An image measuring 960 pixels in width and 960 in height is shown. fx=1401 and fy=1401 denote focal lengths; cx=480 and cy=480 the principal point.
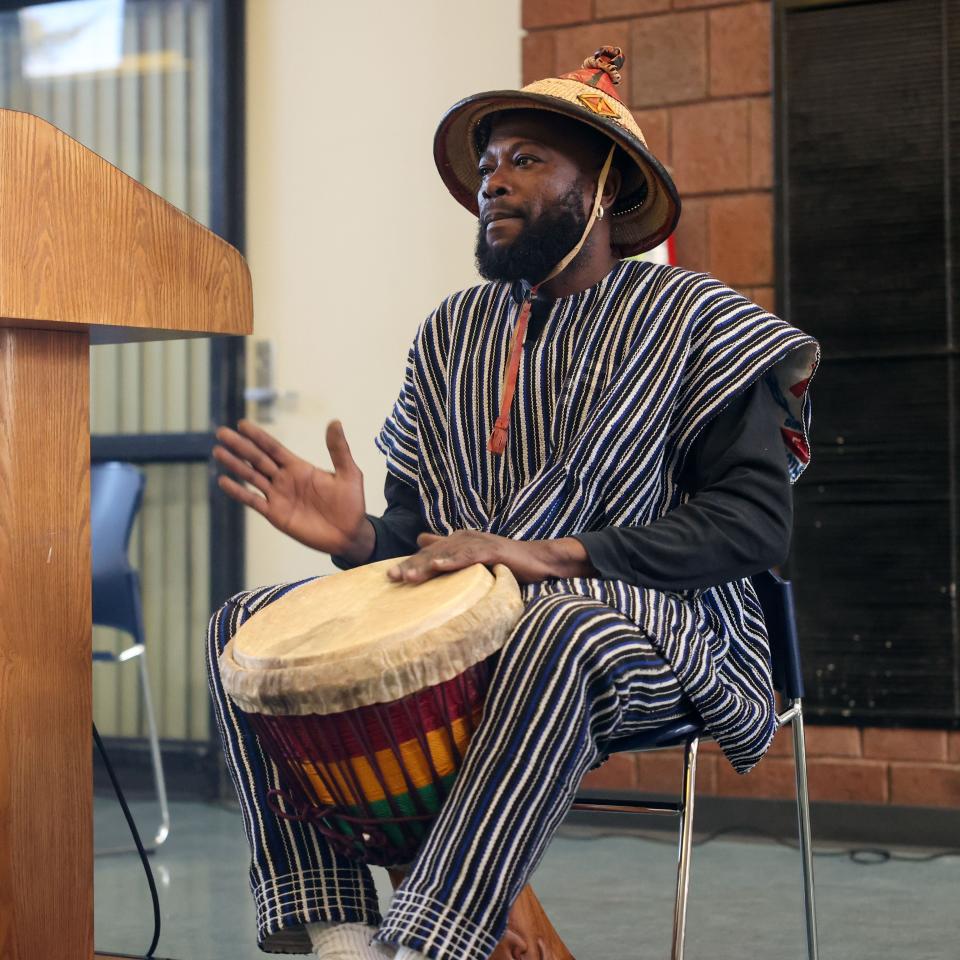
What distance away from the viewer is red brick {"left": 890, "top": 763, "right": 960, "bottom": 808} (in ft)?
10.5

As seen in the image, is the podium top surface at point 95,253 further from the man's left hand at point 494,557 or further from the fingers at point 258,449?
the man's left hand at point 494,557

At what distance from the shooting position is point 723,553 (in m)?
1.83

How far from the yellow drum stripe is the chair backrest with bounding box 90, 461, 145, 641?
192 cm

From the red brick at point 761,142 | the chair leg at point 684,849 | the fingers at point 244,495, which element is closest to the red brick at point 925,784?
the red brick at point 761,142

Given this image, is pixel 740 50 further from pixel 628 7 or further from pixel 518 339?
pixel 518 339

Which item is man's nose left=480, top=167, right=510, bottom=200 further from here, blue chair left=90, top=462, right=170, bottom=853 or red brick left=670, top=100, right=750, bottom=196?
blue chair left=90, top=462, right=170, bottom=853

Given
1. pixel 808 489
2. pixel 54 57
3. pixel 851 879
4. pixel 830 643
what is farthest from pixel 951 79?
pixel 54 57

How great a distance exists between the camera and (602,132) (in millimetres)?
2113

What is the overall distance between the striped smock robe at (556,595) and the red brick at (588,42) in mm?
1444

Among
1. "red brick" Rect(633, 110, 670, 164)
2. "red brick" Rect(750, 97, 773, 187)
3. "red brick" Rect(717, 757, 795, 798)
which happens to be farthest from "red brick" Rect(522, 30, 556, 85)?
"red brick" Rect(717, 757, 795, 798)

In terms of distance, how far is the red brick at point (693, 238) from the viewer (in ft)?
11.1

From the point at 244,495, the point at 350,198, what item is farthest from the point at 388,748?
the point at 350,198

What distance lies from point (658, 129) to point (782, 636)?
1.72 metres

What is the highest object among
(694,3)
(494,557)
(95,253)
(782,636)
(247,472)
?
(694,3)
